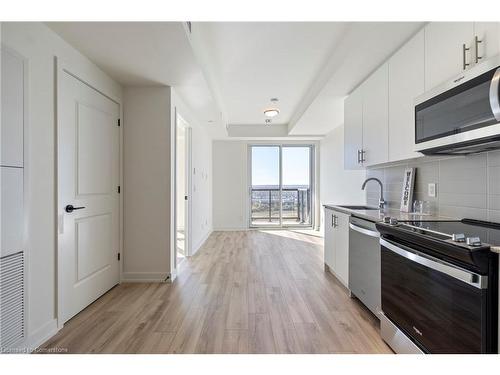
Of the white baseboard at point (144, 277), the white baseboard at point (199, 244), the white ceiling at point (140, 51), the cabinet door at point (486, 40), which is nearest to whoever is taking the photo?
the cabinet door at point (486, 40)

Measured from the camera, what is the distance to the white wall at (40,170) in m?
1.69

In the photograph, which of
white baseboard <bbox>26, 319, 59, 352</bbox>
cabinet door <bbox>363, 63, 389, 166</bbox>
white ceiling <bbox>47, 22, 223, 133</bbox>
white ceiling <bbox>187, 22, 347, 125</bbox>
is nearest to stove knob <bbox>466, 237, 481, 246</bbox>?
cabinet door <bbox>363, 63, 389, 166</bbox>

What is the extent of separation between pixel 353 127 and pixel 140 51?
8.28ft

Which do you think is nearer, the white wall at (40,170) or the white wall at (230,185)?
the white wall at (40,170)

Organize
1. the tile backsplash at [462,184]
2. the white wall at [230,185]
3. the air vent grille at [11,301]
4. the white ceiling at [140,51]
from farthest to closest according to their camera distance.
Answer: the white wall at [230,185] < the white ceiling at [140,51] < the tile backsplash at [462,184] < the air vent grille at [11,301]

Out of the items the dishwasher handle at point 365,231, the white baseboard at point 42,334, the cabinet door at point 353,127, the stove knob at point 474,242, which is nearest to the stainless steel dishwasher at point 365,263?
the dishwasher handle at point 365,231

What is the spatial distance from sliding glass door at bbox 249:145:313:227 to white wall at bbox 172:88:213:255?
1259mm

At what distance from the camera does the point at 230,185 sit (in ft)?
21.5

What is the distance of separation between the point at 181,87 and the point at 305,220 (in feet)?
Result: 16.1

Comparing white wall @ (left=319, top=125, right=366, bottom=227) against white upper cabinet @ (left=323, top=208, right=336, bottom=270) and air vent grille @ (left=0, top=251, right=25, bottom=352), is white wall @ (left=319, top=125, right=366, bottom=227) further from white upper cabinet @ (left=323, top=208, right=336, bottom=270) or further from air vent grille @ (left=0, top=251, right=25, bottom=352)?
air vent grille @ (left=0, top=251, right=25, bottom=352)

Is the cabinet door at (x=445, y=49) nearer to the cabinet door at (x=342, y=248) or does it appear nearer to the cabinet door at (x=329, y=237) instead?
the cabinet door at (x=342, y=248)

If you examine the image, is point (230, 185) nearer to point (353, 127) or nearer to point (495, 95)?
point (353, 127)

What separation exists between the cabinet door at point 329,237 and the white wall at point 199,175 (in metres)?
2.22

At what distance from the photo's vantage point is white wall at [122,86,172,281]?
296 cm
